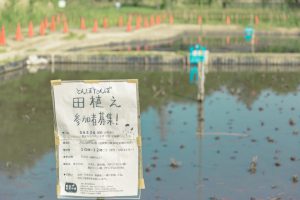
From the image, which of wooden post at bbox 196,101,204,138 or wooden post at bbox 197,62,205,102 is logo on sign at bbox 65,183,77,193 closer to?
wooden post at bbox 196,101,204,138

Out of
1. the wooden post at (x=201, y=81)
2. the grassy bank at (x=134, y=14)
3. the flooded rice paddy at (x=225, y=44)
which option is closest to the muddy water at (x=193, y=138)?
the wooden post at (x=201, y=81)

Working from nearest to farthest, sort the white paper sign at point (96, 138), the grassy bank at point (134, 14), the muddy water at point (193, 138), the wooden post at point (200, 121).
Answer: the white paper sign at point (96, 138)
the muddy water at point (193, 138)
the wooden post at point (200, 121)
the grassy bank at point (134, 14)

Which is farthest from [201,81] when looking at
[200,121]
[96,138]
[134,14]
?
[134,14]

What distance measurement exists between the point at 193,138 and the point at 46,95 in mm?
7499

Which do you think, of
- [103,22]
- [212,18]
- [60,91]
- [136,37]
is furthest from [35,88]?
[212,18]

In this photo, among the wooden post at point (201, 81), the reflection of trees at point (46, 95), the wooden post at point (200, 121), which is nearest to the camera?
the reflection of trees at point (46, 95)

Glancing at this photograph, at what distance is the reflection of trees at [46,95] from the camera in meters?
13.9

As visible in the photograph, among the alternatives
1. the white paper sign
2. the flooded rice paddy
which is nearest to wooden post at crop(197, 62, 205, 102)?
the white paper sign

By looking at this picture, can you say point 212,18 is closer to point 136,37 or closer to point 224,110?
point 136,37

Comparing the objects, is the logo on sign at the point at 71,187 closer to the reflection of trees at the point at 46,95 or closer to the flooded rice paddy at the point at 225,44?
the reflection of trees at the point at 46,95

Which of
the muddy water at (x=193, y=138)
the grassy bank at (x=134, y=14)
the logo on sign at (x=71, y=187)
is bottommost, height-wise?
the muddy water at (x=193, y=138)

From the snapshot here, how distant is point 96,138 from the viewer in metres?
7.04

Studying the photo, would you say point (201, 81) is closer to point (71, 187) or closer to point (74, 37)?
point (71, 187)

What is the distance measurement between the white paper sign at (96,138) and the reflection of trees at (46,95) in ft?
17.2
